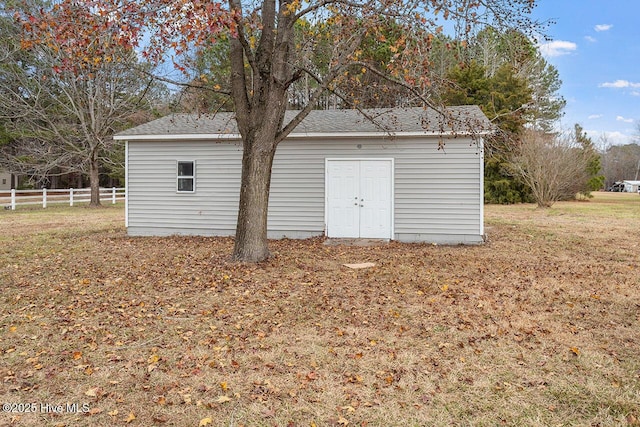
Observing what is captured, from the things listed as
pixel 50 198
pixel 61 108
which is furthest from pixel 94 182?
pixel 61 108

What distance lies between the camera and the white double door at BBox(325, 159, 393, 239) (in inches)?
408

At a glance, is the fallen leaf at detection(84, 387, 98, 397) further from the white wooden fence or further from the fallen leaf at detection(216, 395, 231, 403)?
the white wooden fence

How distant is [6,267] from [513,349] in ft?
25.9

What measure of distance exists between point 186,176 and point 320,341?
8257 millimetres

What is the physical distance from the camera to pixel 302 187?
1078 cm

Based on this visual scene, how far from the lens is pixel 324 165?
34.9 ft

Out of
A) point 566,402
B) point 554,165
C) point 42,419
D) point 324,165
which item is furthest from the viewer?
point 554,165

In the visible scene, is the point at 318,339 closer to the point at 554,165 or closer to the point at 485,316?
the point at 485,316

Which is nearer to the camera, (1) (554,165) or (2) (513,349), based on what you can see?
(2) (513,349)

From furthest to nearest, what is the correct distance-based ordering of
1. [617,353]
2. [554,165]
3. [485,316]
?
1. [554,165]
2. [485,316]
3. [617,353]

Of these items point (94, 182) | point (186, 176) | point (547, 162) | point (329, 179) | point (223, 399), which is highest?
point (547, 162)

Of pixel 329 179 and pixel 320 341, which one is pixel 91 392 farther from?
pixel 329 179

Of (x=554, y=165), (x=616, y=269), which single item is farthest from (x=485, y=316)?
(x=554, y=165)

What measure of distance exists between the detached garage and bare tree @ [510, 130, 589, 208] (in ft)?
32.6
